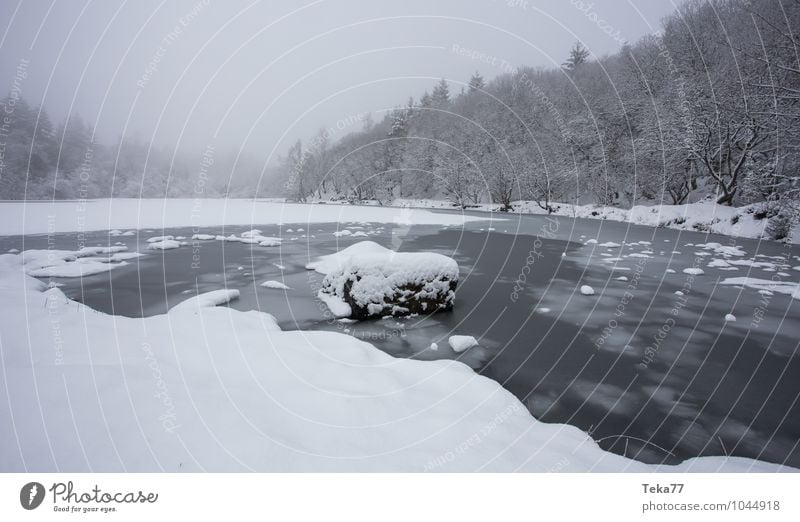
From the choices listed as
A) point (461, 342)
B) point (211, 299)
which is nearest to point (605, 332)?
point (461, 342)

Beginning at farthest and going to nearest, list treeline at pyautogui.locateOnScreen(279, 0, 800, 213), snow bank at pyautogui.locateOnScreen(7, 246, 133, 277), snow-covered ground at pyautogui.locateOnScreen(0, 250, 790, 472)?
treeline at pyautogui.locateOnScreen(279, 0, 800, 213) < snow bank at pyautogui.locateOnScreen(7, 246, 133, 277) < snow-covered ground at pyautogui.locateOnScreen(0, 250, 790, 472)

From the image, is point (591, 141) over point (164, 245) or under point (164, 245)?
over

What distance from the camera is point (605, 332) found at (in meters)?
8.14

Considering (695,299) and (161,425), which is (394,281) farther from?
(695,299)

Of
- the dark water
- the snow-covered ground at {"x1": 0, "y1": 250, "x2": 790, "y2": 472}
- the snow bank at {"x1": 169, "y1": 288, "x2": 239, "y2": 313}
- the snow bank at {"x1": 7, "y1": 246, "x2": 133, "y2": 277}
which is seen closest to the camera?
the snow-covered ground at {"x1": 0, "y1": 250, "x2": 790, "y2": 472}

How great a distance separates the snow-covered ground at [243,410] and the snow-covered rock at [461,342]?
148 centimetres

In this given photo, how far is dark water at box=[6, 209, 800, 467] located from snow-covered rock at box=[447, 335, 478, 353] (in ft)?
0.64

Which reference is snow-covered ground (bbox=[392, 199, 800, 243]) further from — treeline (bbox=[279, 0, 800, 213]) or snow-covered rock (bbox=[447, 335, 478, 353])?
snow-covered rock (bbox=[447, 335, 478, 353])

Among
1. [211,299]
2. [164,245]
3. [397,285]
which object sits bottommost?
[211,299]

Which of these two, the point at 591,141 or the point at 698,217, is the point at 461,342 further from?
the point at 591,141

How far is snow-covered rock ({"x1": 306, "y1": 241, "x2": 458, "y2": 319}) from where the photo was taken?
908 centimetres

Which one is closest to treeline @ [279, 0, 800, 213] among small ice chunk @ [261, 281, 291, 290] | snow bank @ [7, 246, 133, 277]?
small ice chunk @ [261, 281, 291, 290]

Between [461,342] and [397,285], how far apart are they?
258cm

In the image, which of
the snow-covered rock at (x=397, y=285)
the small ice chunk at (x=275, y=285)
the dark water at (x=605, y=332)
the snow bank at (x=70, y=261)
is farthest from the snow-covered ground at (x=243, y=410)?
the snow bank at (x=70, y=261)
